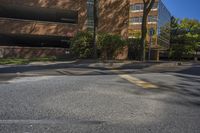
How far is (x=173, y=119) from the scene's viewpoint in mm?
4332

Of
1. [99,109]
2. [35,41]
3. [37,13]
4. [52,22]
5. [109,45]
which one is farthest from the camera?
[35,41]

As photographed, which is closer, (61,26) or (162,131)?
(162,131)

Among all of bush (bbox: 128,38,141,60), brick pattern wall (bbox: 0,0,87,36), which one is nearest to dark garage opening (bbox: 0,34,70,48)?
brick pattern wall (bbox: 0,0,87,36)

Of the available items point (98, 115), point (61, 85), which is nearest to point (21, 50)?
point (61, 85)

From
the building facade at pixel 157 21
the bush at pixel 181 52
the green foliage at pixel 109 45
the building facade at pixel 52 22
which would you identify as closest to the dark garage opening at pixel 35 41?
the building facade at pixel 52 22

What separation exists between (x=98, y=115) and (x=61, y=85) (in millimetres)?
3231

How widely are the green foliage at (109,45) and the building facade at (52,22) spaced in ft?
21.8

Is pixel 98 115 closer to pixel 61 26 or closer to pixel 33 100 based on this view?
pixel 33 100

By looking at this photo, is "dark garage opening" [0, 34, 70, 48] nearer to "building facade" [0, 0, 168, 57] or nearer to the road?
"building facade" [0, 0, 168, 57]

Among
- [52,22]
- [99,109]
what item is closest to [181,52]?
[52,22]

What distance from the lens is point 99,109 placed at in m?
4.89

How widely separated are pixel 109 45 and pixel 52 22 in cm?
928

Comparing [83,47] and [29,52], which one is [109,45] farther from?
[29,52]

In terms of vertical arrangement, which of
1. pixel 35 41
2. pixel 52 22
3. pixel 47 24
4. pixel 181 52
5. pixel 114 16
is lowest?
pixel 181 52
